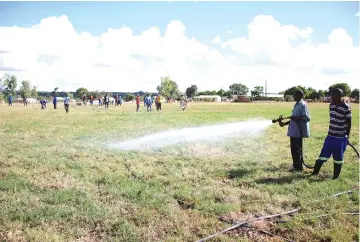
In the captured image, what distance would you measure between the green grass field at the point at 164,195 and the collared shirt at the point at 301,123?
3.48ft

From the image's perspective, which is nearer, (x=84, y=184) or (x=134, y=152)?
(x=84, y=184)

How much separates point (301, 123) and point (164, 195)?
4474 mm

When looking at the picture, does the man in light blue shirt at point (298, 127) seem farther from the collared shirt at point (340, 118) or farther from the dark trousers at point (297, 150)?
the collared shirt at point (340, 118)

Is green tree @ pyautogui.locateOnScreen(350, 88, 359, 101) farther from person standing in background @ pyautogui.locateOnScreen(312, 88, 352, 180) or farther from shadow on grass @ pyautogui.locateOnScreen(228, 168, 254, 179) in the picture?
shadow on grass @ pyautogui.locateOnScreen(228, 168, 254, 179)

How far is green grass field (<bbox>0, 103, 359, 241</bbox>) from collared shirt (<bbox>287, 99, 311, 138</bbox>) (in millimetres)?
1061

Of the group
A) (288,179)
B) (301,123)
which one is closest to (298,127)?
(301,123)

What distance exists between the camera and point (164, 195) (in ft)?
22.7

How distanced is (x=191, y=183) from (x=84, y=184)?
2487 millimetres

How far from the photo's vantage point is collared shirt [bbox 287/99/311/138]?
8.93 metres

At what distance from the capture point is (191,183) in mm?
7852

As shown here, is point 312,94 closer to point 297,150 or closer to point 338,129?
point 297,150

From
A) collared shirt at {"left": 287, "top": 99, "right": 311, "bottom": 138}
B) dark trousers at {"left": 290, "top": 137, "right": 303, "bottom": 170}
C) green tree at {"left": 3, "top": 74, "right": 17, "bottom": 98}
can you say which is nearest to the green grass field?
dark trousers at {"left": 290, "top": 137, "right": 303, "bottom": 170}

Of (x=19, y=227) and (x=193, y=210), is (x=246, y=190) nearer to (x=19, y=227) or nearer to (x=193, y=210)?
(x=193, y=210)

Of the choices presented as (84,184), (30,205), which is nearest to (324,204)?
(84,184)
